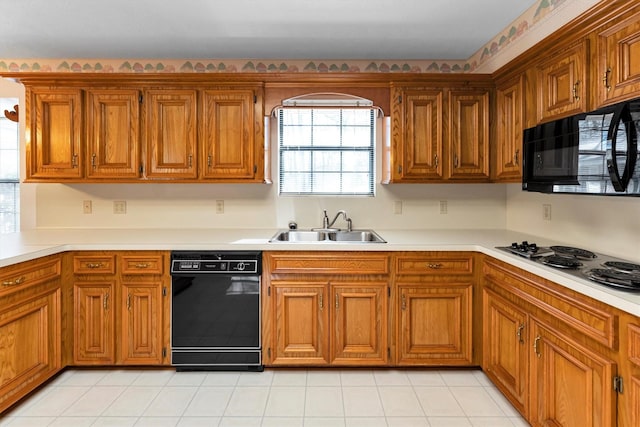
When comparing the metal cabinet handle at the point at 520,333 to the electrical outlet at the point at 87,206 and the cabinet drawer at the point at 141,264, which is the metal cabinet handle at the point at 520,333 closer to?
the cabinet drawer at the point at 141,264

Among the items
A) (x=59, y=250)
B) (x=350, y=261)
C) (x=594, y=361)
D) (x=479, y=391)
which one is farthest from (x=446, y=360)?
(x=59, y=250)

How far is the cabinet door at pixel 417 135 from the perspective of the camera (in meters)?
2.95

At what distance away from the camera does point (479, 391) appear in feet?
7.93

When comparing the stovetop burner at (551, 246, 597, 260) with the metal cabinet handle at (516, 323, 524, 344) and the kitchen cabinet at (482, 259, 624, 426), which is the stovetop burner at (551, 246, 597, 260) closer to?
the kitchen cabinet at (482, 259, 624, 426)

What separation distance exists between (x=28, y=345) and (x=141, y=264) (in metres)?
0.76

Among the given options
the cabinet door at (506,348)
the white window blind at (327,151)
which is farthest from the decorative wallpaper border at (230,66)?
the cabinet door at (506,348)

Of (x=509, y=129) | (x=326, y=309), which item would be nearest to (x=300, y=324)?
(x=326, y=309)

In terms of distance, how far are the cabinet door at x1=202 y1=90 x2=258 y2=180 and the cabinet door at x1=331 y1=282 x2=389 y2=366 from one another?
116cm

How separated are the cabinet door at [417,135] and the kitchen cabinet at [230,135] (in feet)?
3.50

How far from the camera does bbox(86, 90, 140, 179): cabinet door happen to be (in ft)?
9.61

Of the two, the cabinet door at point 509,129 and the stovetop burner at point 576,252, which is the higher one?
the cabinet door at point 509,129

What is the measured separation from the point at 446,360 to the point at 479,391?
0.28 meters

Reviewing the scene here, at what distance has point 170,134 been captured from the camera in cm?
295

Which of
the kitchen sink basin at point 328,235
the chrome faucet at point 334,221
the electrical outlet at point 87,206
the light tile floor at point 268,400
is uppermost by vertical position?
the electrical outlet at point 87,206
